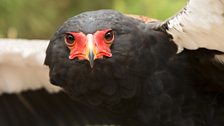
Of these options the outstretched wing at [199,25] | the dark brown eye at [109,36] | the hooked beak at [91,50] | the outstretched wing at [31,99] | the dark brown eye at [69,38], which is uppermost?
the outstretched wing at [199,25]

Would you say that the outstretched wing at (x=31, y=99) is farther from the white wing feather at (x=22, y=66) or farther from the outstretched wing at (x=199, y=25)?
the outstretched wing at (x=199, y=25)

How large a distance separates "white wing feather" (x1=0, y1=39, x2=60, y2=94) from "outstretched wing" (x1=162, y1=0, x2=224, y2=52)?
41.3 inches

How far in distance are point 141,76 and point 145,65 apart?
5cm

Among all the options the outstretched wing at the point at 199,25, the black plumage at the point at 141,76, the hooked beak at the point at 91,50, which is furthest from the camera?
the black plumage at the point at 141,76

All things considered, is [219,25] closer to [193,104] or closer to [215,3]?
[215,3]

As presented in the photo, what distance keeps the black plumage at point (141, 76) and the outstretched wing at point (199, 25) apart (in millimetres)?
76

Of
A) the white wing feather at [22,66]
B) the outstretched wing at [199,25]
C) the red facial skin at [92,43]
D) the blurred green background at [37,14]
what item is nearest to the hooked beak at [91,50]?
the red facial skin at [92,43]

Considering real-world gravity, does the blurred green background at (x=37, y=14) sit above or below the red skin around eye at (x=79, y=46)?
above

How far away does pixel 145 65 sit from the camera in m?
3.05

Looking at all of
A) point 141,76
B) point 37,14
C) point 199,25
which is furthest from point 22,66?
point 37,14

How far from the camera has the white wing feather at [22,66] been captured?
12.7 ft

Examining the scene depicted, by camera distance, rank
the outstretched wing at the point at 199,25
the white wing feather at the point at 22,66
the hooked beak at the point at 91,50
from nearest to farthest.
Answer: the outstretched wing at the point at 199,25
the hooked beak at the point at 91,50
the white wing feather at the point at 22,66

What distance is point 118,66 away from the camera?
2959 millimetres

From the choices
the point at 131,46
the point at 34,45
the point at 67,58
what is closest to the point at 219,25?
the point at 131,46
